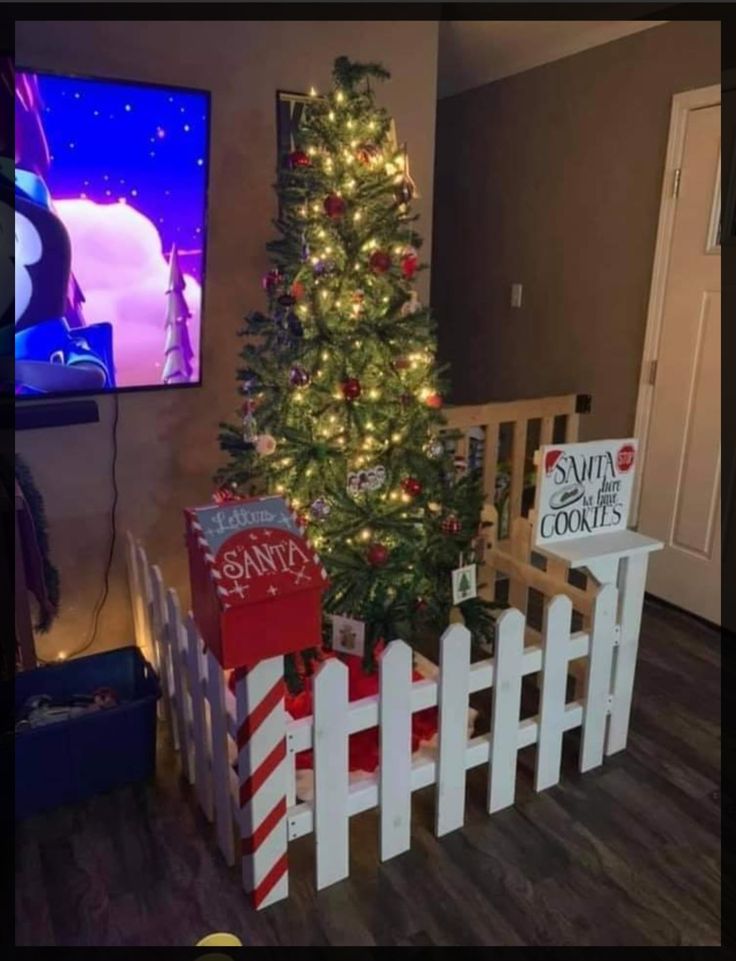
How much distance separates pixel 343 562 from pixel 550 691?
0.66 metres

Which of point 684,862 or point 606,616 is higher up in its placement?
point 606,616

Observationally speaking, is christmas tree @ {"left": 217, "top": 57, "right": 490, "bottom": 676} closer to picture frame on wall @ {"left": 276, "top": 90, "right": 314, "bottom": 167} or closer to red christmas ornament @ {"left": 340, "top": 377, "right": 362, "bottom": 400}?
red christmas ornament @ {"left": 340, "top": 377, "right": 362, "bottom": 400}

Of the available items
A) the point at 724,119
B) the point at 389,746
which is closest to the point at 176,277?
the point at 389,746

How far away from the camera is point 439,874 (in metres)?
1.78

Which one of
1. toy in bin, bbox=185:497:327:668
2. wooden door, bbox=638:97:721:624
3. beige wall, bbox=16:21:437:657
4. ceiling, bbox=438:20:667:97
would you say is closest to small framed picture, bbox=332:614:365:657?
toy in bin, bbox=185:497:327:668

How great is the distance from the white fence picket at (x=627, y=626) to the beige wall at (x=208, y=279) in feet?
5.03

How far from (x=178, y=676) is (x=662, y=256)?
8.42 ft

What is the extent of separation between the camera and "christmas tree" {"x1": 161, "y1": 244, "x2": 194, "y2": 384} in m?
2.43

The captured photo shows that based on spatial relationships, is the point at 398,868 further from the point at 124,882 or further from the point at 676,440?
the point at 676,440

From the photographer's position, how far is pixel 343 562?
6.60 ft

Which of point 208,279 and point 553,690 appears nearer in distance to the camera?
point 553,690

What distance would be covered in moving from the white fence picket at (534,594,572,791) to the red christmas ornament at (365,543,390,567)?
454 millimetres

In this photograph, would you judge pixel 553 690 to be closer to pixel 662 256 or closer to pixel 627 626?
pixel 627 626

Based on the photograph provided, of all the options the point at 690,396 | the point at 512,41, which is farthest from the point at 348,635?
the point at 512,41
